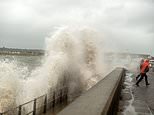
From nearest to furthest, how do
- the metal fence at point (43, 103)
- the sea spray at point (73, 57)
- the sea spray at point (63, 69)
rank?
the metal fence at point (43, 103) → the sea spray at point (63, 69) → the sea spray at point (73, 57)

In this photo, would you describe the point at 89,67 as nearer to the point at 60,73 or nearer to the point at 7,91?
the point at 60,73

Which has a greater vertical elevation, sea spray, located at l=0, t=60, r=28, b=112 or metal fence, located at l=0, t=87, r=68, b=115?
sea spray, located at l=0, t=60, r=28, b=112

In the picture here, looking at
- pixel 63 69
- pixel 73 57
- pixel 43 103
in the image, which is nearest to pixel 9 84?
pixel 43 103

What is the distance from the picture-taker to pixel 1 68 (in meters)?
16.0

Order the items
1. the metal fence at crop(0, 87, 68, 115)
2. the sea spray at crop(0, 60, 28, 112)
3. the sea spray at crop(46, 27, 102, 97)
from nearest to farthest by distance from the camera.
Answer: the metal fence at crop(0, 87, 68, 115) < the sea spray at crop(0, 60, 28, 112) < the sea spray at crop(46, 27, 102, 97)

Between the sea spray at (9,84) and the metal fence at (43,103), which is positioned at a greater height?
the sea spray at (9,84)

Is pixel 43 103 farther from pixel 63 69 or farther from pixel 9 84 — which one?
pixel 63 69

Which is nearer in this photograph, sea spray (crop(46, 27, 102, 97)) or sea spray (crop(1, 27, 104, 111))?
sea spray (crop(1, 27, 104, 111))

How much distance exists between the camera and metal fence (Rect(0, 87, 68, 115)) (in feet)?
36.3

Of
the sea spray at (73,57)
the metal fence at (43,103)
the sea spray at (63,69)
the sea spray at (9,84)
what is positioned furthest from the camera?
the sea spray at (73,57)

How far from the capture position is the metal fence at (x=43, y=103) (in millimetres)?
11063

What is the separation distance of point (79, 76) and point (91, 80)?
40.3 inches

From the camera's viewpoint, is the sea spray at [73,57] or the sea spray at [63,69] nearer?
the sea spray at [63,69]

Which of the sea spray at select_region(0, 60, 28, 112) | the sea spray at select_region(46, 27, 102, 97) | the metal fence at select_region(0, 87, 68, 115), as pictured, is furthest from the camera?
the sea spray at select_region(46, 27, 102, 97)
